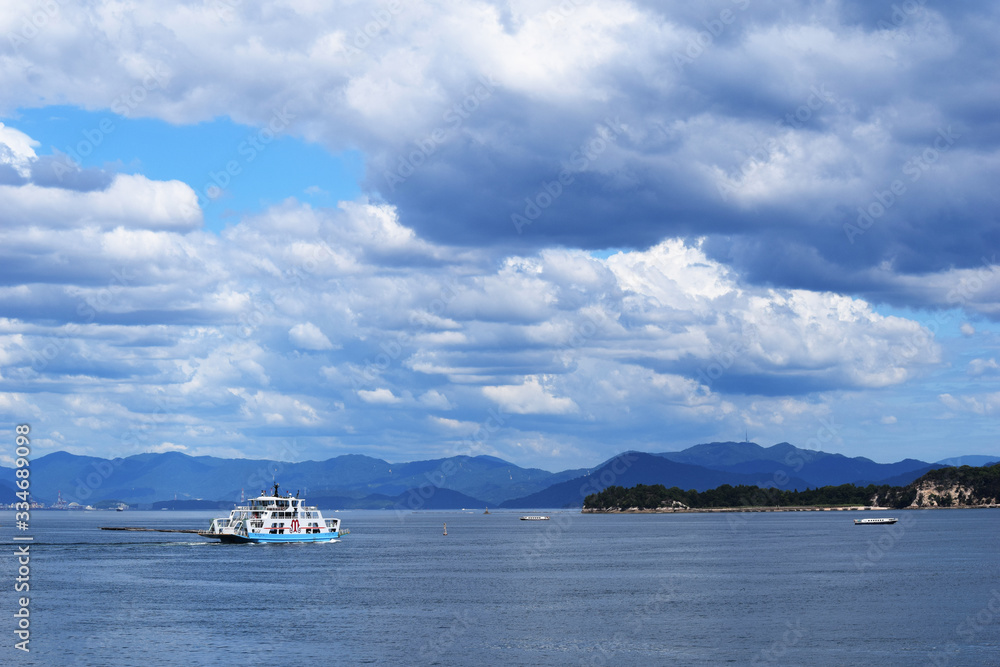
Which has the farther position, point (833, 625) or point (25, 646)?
point (833, 625)

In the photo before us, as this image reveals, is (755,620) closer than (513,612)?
Yes

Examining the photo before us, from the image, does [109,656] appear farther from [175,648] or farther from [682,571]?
[682,571]

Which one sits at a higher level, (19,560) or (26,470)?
(26,470)

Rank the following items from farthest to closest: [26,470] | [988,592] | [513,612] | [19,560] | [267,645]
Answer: [19,560]
[988,592]
[513,612]
[267,645]
[26,470]

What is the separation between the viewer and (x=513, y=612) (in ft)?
340

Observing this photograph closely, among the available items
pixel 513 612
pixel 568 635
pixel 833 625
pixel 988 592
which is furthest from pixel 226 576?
pixel 988 592

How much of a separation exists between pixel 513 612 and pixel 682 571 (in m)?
53.6

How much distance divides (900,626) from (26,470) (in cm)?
7592

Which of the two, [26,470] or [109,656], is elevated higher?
[26,470]

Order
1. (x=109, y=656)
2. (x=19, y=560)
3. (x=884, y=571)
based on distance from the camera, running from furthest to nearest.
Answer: (x=19, y=560) < (x=884, y=571) < (x=109, y=656)

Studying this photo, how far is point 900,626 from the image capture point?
90.4 m

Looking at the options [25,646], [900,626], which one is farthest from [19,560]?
[900,626]

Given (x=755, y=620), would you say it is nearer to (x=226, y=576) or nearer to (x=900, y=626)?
(x=900, y=626)

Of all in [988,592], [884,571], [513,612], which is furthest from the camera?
[884,571]
